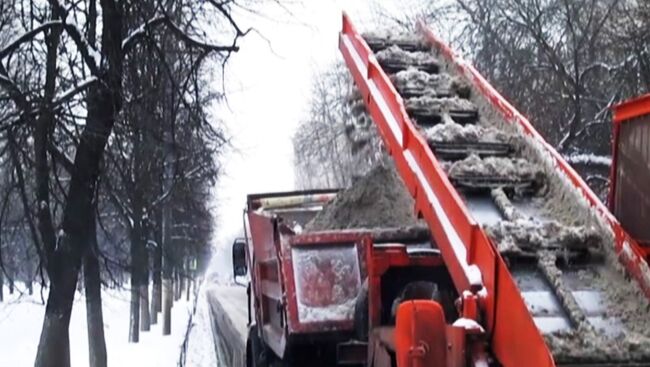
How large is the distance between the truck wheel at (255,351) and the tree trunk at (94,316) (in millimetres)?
6573

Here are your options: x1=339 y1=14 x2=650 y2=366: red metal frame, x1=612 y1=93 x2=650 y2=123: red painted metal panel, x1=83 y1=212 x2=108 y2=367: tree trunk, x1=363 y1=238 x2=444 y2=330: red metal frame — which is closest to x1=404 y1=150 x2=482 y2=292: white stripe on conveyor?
x1=339 y1=14 x2=650 y2=366: red metal frame

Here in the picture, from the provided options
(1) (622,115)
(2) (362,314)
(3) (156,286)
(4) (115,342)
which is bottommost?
(4) (115,342)

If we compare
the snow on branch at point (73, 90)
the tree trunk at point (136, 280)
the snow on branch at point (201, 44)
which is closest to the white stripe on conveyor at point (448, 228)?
the snow on branch at point (73, 90)

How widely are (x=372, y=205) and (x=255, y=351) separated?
2.68 metres

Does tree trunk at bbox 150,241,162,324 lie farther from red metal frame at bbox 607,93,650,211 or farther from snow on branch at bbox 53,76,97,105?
red metal frame at bbox 607,93,650,211

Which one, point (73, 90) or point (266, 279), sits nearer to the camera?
point (266, 279)

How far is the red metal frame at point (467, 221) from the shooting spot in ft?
15.8

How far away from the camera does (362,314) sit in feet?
24.2

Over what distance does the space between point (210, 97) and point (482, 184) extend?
25.7 ft

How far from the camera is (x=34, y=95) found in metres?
10.2

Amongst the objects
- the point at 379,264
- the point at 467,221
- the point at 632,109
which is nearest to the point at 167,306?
the point at 379,264

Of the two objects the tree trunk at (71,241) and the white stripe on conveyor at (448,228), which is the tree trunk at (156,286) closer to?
the tree trunk at (71,241)

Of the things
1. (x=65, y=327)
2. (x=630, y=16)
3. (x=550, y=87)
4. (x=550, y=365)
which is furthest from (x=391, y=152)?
(x=550, y=87)

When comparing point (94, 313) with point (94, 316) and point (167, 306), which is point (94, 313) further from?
point (167, 306)
